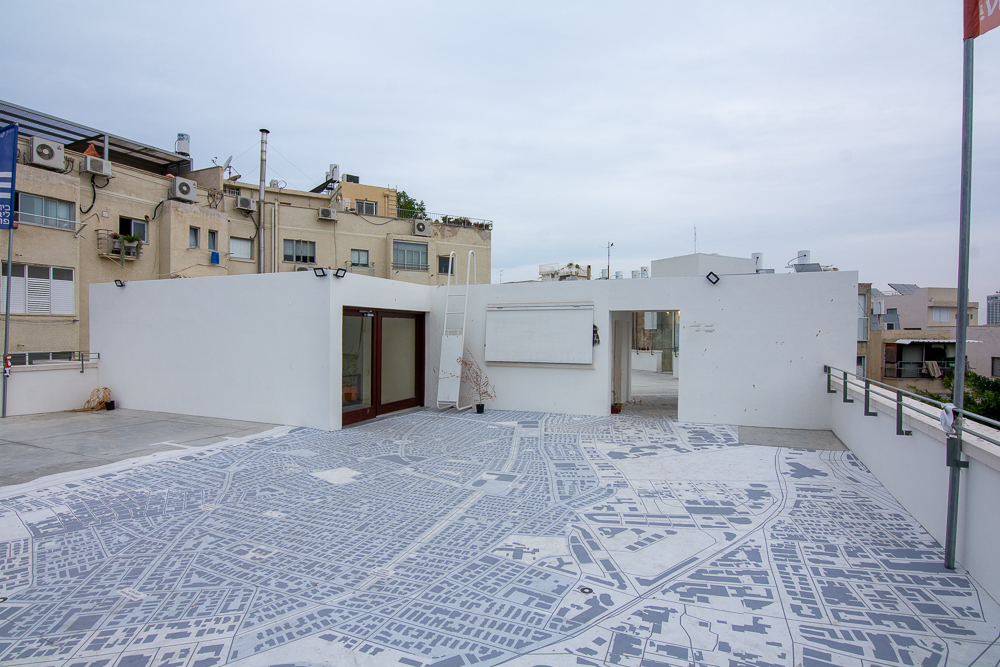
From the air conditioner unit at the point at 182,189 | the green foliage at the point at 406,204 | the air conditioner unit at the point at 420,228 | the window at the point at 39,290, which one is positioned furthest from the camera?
the green foliage at the point at 406,204

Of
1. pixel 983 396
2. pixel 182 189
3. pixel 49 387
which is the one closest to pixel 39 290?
pixel 182 189

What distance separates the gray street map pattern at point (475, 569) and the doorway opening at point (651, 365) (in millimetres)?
4899

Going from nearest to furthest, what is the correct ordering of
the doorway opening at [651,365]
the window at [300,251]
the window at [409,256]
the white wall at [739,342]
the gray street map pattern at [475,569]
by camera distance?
the gray street map pattern at [475,569] → the white wall at [739,342] → the doorway opening at [651,365] → the window at [300,251] → the window at [409,256]

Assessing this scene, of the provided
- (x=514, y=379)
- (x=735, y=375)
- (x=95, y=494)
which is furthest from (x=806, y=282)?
(x=95, y=494)

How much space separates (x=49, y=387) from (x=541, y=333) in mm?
9668

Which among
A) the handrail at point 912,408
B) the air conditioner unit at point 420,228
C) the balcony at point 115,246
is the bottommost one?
the handrail at point 912,408

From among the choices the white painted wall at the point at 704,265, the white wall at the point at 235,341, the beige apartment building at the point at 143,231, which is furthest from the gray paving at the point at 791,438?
the white painted wall at the point at 704,265

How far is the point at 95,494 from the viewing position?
500cm

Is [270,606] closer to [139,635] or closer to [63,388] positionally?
[139,635]

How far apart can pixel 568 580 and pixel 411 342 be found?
7676mm

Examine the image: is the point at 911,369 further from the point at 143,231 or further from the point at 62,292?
the point at 62,292

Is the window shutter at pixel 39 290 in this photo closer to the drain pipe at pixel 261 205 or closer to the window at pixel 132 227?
the window at pixel 132 227

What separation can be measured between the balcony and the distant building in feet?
144

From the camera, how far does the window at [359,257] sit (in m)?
23.8
